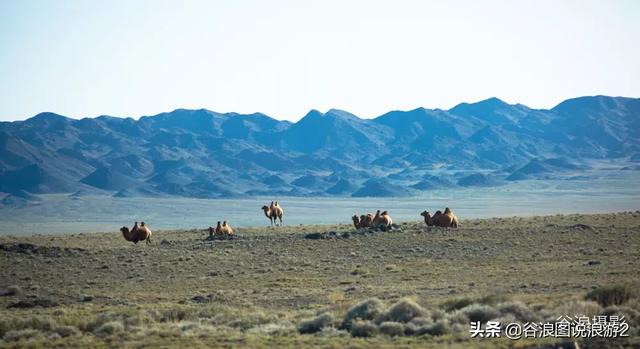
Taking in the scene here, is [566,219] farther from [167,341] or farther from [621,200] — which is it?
[621,200]

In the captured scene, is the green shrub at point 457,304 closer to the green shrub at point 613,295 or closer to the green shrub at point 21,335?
the green shrub at point 613,295

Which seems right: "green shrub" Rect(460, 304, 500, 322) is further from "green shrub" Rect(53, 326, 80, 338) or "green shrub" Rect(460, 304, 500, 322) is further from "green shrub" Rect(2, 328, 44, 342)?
"green shrub" Rect(2, 328, 44, 342)

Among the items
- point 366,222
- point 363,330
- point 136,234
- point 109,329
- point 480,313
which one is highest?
point 366,222

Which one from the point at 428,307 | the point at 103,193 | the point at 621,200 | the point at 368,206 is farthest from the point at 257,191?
the point at 428,307

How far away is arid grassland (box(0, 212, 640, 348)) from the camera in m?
Answer: 19.2

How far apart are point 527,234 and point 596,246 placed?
207 inches

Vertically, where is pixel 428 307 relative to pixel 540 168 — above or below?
below

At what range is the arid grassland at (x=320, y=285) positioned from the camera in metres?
19.2

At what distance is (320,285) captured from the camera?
29.8 m

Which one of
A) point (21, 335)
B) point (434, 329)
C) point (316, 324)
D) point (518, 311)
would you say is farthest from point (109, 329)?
point (518, 311)

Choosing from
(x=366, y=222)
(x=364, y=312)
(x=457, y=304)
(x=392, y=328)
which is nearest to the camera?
(x=392, y=328)

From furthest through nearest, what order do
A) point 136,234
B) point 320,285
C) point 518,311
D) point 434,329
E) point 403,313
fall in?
point 136,234 → point 320,285 → point 403,313 → point 518,311 → point 434,329

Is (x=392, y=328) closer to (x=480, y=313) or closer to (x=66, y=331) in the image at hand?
(x=480, y=313)

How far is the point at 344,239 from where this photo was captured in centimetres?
4169
